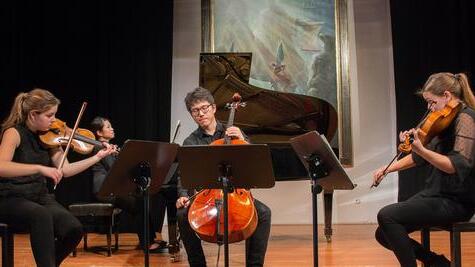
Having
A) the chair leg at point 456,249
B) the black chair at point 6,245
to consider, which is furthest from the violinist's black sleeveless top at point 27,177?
the chair leg at point 456,249

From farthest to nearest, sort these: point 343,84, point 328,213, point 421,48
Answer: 1. point 343,84
2. point 421,48
3. point 328,213

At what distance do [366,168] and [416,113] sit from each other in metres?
0.92

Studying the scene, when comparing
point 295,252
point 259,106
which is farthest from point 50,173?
point 259,106

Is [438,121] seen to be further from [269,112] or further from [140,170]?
[269,112]

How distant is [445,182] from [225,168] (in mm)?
1244

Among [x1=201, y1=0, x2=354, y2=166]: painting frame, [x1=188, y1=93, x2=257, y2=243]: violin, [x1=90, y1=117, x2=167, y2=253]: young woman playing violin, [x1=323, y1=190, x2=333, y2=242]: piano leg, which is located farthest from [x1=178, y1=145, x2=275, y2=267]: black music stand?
[x1=201, y1=0, x2=354, y2=166]: painting frame

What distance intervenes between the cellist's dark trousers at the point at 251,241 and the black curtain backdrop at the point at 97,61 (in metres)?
3.53

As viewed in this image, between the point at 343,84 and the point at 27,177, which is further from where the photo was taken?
the point at 343,84

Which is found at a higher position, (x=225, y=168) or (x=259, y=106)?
(x=259, y=106)

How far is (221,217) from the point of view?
3.46m

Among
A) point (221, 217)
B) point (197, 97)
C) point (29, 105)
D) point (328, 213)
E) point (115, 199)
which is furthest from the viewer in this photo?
point (328, 213)

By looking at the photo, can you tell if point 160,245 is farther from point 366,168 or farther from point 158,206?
point 366,168

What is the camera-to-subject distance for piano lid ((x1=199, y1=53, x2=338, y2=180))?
18.1ft

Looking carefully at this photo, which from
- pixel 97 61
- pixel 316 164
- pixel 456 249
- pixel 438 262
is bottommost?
pixel 438 262
